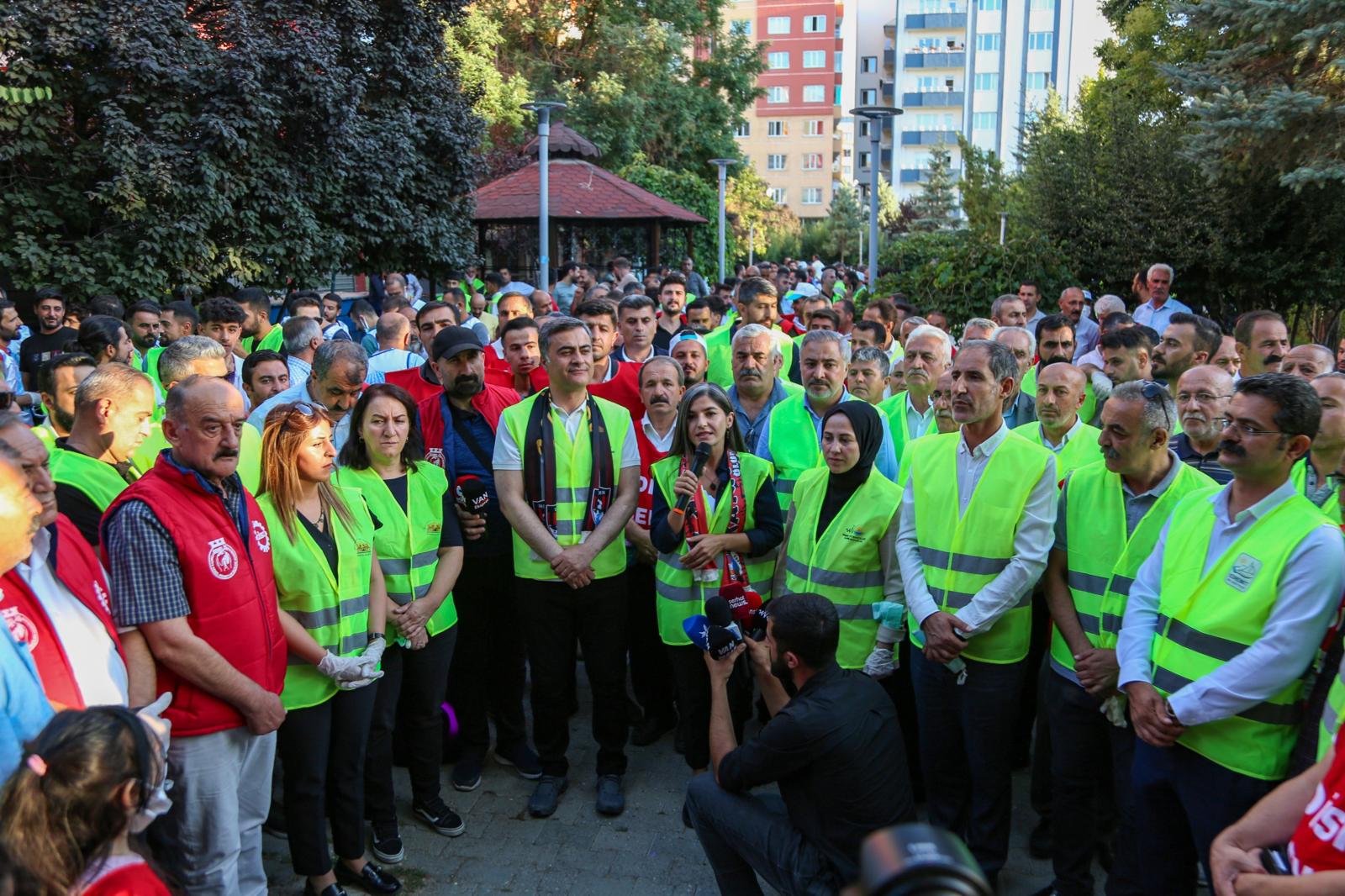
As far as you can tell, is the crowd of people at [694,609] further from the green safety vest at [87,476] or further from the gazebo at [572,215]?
the gazebo at [572,215]

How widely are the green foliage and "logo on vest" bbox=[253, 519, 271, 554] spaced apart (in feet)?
33.3

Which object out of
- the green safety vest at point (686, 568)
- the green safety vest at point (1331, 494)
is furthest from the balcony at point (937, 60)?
the green safety vest at point (1331, 494)

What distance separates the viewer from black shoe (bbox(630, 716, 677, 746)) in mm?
5691

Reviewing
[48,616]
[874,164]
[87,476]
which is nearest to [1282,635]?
[48,616]

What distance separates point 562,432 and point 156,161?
31.9ft

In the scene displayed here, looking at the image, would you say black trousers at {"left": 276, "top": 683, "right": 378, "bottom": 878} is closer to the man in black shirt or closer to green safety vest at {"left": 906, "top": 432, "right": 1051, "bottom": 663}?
the man in black shirt

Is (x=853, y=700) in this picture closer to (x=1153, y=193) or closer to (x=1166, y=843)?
(x=1166, y=843)

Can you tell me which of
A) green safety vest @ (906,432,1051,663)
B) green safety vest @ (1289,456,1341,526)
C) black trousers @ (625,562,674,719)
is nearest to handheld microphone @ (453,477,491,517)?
black trousers @ (625,562,674,719)

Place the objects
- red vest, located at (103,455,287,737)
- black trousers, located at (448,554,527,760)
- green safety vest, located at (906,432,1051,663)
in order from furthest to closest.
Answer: black trousers, located at (448,554,527,760), green safety vest, located at (906,432,1051,663), red vest, located at (103,455,287,737)

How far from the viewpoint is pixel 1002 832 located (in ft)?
13.7

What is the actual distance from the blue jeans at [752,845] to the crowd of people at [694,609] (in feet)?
0.04

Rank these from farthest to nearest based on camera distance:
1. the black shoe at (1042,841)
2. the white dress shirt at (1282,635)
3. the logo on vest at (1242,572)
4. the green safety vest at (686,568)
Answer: the green safety vest at (686,568), the black shoe at (1042,841), the logo on vest at (1242,572), the white dress shirt at (1282,635)

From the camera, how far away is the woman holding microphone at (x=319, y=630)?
3.87 metres

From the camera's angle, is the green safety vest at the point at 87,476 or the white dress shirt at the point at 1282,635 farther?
the green safety vest at the point at 87,476
